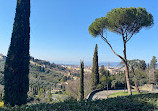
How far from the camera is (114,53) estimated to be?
9.65 meters

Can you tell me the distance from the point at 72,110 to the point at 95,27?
884cm

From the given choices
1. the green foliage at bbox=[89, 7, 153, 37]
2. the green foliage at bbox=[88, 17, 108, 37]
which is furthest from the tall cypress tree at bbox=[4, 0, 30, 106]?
the green foliage at bbox=[89, 7, 153, 37]

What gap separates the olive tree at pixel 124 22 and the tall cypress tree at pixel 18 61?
19.3ft

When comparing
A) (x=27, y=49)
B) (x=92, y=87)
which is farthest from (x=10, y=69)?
(x=92, y=87)

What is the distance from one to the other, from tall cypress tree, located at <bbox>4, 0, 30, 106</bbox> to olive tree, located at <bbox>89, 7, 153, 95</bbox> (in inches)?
232

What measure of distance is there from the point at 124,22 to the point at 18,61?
8.53m

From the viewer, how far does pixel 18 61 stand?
7.21 m

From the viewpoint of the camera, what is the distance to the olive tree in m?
8.79

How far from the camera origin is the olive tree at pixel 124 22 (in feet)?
28.8

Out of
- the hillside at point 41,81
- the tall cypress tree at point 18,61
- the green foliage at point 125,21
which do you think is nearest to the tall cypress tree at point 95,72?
the green foliage at point 125,21

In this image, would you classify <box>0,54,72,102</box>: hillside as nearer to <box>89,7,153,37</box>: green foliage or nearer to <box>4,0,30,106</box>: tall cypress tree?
<box>4,0,30,106</box>: tall cypress tree

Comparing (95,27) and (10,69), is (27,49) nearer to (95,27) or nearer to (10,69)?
(10,69)

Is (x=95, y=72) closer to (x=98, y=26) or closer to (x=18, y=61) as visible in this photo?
(x=98, y=26)

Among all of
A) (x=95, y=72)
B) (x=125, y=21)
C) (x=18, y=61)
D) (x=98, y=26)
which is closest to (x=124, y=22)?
(x=125, y=21)
